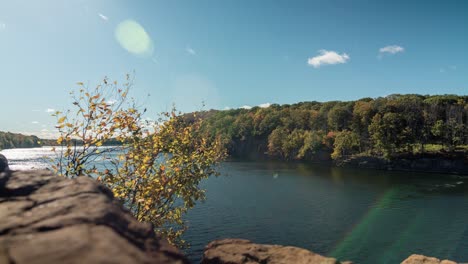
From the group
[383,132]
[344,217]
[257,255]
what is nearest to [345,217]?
[344,217]

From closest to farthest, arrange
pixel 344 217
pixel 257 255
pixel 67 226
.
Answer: pixel 67 226 → pixel 257 255 → pixel 344 217

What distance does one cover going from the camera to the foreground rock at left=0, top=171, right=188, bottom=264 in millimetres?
4746

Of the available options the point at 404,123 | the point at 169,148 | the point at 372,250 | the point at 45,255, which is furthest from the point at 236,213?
the point at 404,123

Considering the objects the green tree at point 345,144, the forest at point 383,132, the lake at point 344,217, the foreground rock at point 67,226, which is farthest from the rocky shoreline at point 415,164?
the foreground rock at point 67,226

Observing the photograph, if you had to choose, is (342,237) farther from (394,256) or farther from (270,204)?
(270,204)

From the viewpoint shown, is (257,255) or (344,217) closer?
(257,255)

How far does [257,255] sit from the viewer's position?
14.5 meters

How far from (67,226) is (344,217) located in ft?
196

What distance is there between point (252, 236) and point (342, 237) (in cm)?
1337

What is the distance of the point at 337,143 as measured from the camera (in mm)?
149875

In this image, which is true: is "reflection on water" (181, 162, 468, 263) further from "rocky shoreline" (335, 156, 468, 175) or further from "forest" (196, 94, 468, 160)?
"forest" (196, 94, 468, 160)

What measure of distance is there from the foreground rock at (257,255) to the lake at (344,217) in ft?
36.2

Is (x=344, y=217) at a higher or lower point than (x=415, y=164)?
lower

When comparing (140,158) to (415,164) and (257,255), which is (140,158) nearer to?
(257,255)
